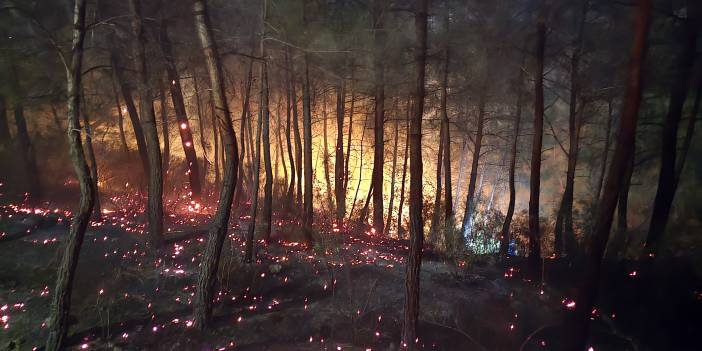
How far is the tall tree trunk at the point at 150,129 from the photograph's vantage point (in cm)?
979

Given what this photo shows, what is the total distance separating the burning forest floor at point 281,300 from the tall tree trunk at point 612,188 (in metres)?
1.66

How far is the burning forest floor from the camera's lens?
7996mm

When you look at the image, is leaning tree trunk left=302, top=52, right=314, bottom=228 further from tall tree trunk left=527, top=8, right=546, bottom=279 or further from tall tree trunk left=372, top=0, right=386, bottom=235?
tall tree trunk left=527, top=8, right=546, bottom=279

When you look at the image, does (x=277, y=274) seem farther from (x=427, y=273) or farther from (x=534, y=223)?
(x=534, y=223)

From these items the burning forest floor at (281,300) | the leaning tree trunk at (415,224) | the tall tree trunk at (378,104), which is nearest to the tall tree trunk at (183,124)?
the burning forest floor at (281,300)

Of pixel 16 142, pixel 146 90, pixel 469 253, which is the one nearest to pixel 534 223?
pixel 469 253

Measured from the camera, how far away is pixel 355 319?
8.70m

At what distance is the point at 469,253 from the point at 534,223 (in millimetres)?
2183

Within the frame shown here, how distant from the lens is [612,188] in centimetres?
668

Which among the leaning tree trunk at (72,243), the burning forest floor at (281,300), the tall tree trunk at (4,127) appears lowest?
the burning forest floor at (281,300)

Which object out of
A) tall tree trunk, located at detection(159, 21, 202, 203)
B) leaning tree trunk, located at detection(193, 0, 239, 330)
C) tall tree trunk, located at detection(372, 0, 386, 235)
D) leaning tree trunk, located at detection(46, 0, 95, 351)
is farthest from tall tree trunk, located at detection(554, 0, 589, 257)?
tall tree trunk, located at detection(159, 21, 202, 203)

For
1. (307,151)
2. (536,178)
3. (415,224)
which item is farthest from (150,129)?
(536,178)

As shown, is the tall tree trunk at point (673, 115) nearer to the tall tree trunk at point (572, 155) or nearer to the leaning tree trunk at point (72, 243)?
the tall tree trunk at point (572, 155)

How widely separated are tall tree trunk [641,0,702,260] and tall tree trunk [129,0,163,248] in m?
13.6
